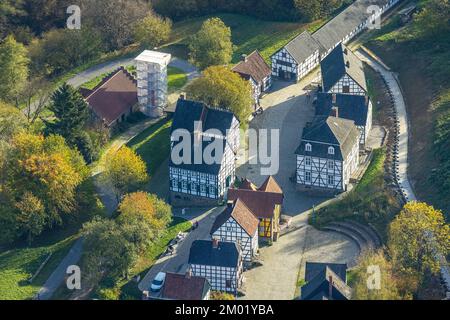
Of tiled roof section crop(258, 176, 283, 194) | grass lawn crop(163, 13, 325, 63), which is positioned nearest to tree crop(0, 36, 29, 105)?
grass lawn crop(163, 13, 325, 63)

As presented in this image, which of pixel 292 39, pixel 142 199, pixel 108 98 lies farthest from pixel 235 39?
pixel 142 199

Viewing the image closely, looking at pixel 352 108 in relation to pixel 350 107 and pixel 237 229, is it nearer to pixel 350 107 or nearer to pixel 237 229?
pixel 350 107

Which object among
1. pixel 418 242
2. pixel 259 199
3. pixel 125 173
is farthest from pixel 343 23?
pixel 418 242

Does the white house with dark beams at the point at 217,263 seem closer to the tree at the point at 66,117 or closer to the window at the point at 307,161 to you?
the window at the point at 307,161

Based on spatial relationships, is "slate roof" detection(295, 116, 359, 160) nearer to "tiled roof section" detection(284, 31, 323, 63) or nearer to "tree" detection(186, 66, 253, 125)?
"tree" detection(186, 66, 253, 125)

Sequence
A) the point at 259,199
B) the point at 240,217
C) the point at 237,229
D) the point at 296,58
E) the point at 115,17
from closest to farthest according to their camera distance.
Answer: the point at 237,229 < the point at 240,217 < the point at 259,199 < the point at 296,58 < the point at 115,17

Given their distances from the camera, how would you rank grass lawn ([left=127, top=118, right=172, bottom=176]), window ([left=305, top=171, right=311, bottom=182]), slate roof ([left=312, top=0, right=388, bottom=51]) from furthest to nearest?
slate roof ([left=312, top=0, right=388, bottom=51]) → grass lawn ([left=127, top=118, right=172, bottom=176]) → window ([left=305, top=171, right=311, bottom=182])

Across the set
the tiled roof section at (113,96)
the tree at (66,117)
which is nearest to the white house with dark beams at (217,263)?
the tree at (66,117)
